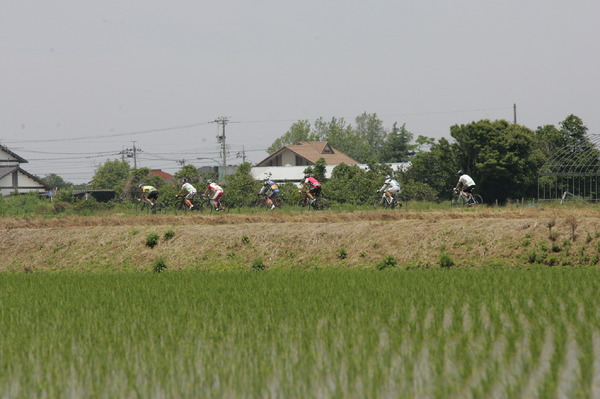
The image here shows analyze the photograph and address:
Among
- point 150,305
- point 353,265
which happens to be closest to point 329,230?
point 353,265

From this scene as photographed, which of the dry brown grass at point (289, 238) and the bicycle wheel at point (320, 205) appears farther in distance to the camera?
the bicycle wheel at point (320, 205)

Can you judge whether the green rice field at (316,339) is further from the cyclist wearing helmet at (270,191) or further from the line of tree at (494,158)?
the line of tree at (494,158)

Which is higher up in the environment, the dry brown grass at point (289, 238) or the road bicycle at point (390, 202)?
the road bicycle at point (390, 202)

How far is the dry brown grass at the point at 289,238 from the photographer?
65.3 ft

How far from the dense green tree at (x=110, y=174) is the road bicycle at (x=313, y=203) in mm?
85521

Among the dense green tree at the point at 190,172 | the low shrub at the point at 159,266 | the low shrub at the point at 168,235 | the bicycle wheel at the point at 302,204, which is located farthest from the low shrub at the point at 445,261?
the dense green tree at the point at 190,172

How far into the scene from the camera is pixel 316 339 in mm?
9969

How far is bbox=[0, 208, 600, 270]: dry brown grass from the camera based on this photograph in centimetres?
1991

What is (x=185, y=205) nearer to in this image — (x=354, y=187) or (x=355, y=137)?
(x=354, y=187)

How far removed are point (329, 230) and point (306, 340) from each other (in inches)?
506

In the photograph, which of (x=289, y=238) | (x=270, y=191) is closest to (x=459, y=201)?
(x=270, y=191)

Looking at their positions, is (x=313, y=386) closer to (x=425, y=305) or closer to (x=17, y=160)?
(x=425, y=305)

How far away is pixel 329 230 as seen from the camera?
22500 millimetres

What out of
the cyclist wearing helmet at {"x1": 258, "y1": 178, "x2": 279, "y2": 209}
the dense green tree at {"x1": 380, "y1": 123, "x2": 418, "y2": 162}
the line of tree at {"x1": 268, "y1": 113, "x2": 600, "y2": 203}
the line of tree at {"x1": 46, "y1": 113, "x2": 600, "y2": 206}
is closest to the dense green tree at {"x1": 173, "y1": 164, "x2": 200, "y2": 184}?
the line of tree at {"x1": 46, "y1": 113, "x2": 600, "y2": 206}
